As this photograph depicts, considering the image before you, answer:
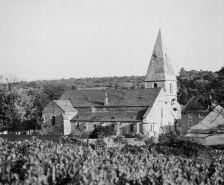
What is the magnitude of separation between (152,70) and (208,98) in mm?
40925

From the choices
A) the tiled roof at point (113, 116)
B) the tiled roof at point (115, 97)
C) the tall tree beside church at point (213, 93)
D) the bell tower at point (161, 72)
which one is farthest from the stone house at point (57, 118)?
the tall tree beside church at point (213, 93)

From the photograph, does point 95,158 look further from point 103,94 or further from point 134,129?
point 103,94

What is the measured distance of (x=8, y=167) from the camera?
1620 centimetres

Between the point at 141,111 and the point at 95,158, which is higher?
the point at 141,111

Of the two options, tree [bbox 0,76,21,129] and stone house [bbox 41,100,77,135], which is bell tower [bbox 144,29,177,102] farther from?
tree [bbox 0,76,21,129]

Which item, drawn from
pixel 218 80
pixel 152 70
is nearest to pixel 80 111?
pixel 152 70

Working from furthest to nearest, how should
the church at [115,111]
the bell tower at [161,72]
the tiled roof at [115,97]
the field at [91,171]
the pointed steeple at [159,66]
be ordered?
the pointed steeple at [159,66]
the bell tower at [161,72]
the tiled roof at [115,97]
the church at [115,111]
the field at [91,171]

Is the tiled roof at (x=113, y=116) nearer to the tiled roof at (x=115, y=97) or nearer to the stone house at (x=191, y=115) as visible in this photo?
the tiled roof at (x=115, y=97)

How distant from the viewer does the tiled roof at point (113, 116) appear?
5409 cm

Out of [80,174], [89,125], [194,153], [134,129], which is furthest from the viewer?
[89,125]

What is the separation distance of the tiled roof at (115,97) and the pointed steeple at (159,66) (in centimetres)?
738

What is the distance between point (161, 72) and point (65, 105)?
59.3 ft

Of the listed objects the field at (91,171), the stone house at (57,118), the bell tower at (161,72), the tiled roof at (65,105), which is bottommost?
the field at (91,171)

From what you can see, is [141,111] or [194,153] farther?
[141,111]
